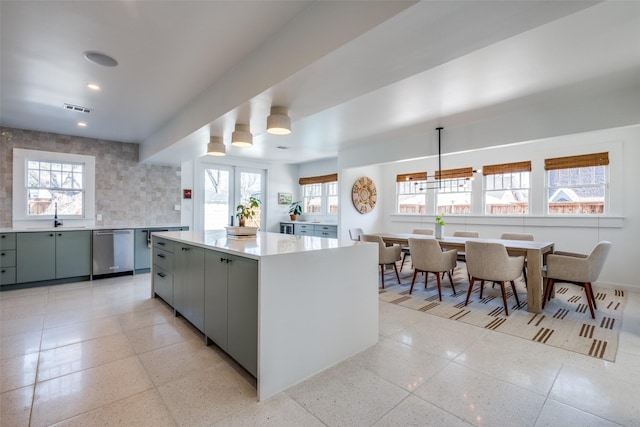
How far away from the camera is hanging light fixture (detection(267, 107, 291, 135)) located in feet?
8.66

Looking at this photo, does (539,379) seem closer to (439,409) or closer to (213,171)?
(439,409)

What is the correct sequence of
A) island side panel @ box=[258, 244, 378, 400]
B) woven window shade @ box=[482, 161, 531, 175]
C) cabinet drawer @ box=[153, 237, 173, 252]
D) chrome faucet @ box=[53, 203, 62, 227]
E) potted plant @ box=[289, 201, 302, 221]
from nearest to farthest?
island side panel @ box=[258, 244, 378, 400], cabinet drawer @ box=[153, 237, 173, 252], chrome faucet @ box=[53, 203, 62, 227], woven window shade @ box=[482, 161, 531, 175], potted plant @ box=[289, 201, 302, 221]

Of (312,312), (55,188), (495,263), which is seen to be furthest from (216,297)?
(55,188)

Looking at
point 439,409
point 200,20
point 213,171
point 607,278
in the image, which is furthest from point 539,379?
point 213,171

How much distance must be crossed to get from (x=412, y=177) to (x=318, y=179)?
2.39 meters

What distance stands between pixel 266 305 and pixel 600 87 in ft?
13.3

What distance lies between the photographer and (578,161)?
4.64 metres

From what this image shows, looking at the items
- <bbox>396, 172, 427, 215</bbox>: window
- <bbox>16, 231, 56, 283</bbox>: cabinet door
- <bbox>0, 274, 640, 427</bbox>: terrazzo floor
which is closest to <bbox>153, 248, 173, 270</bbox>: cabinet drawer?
<bbox>0, 274, 640, 427</bbox>: terrazzo floor

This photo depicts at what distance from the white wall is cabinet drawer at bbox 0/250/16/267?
5.41 metres

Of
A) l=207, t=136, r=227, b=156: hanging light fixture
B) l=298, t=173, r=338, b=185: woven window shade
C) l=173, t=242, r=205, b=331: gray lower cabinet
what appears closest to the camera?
l=173, t=242, r=205, b=331: gray lower cabinet

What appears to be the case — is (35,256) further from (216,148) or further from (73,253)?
(216,148)

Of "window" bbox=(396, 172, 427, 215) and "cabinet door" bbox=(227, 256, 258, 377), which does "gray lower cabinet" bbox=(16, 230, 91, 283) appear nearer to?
"cabinet door" bbox=(227, 256, 258, 377)

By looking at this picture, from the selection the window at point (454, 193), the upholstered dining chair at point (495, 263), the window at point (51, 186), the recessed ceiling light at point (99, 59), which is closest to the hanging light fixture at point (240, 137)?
the recessed ceiling light at point (99, 59)

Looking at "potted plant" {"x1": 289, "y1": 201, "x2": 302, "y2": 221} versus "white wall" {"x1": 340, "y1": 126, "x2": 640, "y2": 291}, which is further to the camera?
"potted plant" {"x1": 289, "y1": 201, "x2": 302, "y2": 221}
